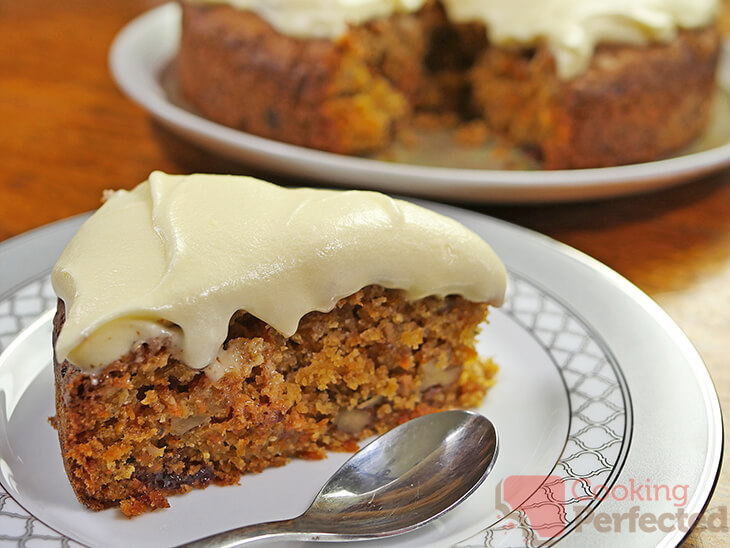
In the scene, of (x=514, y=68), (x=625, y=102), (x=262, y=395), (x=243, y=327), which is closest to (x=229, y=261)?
(x=243, y=327)

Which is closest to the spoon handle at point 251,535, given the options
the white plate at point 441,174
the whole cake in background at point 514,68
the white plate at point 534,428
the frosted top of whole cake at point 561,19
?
the white plate at point 534,428

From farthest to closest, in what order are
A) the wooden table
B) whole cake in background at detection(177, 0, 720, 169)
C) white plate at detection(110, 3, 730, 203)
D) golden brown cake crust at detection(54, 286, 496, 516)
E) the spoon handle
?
whole cake in background at detection(177, 0, 720, 169) → white plate at detection(110, 3, 730, 203) → the wooden table → golden brown cake crust at detection(54, 286, 496, 516) → the spoon handle

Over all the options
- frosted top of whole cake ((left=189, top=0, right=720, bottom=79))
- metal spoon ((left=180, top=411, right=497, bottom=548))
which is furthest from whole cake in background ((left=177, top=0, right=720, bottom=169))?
metal spoon ((left=180, top=411, right=497, bottom=548))

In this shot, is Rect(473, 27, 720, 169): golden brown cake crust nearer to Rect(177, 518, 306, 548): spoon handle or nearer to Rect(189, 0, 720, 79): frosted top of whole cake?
Rect(189, 0, 720, 79): frosted top of whole cake

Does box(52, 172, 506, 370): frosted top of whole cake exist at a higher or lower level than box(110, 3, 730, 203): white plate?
higher

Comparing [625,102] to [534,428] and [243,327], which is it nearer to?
[534,428]

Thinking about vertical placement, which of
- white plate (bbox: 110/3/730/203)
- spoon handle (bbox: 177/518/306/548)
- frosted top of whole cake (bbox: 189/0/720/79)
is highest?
frosted top of whole cake (bbox: 189/0/720/79)

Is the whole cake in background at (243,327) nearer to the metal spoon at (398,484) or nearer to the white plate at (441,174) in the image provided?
the metal spoon at (398,484)

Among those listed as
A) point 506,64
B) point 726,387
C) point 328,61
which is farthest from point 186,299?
point 506,64
